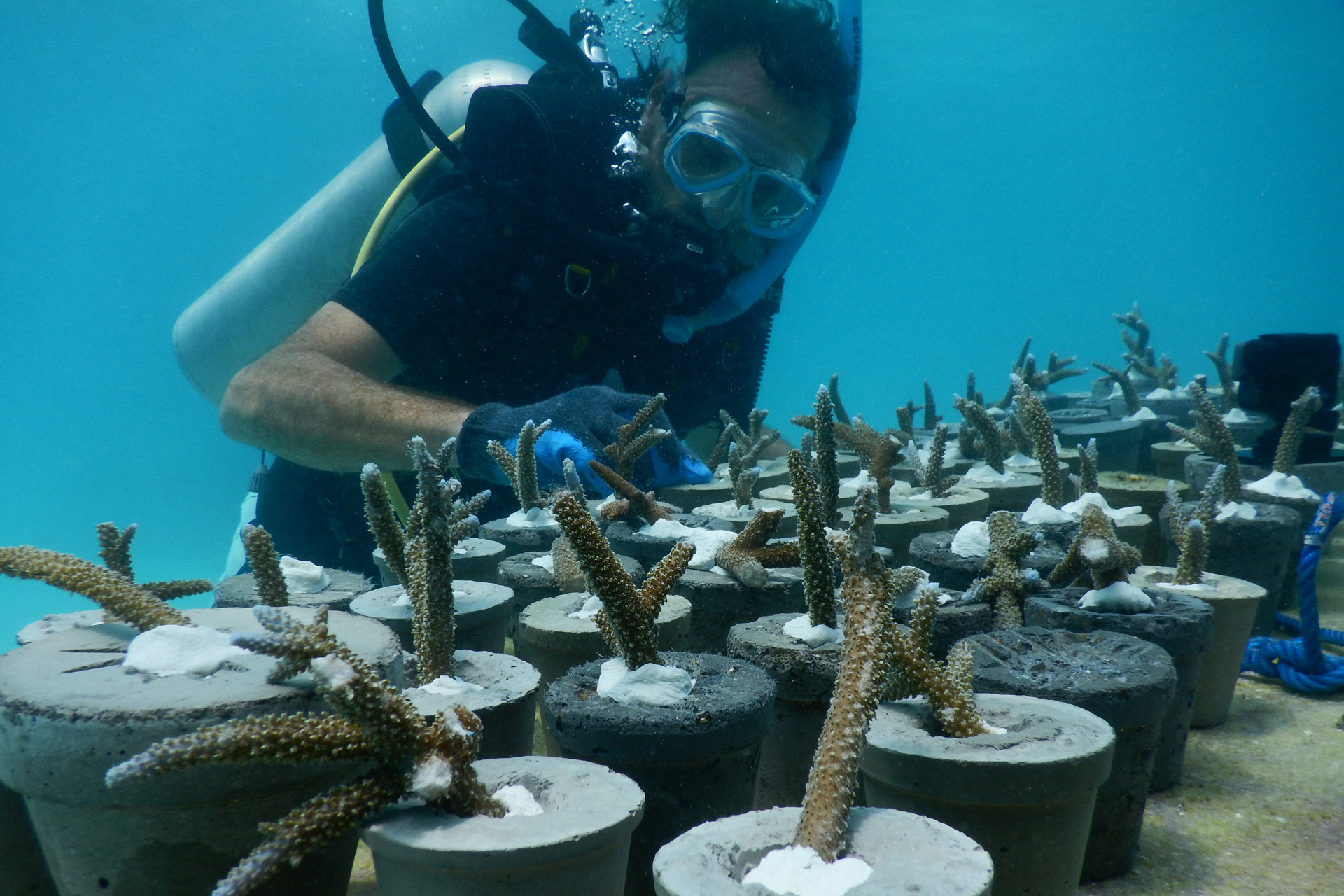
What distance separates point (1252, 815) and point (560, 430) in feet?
8.50

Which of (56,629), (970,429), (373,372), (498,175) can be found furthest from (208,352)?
(970,429)

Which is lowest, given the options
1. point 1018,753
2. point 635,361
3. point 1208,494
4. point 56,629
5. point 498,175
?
point 56,629

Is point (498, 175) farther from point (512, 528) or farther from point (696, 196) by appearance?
point (512, 528)

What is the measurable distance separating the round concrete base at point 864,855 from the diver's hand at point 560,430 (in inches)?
85.7

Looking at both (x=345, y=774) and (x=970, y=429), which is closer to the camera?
(x=345, y=774)

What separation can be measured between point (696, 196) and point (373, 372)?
2.09 m

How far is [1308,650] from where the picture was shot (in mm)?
2361

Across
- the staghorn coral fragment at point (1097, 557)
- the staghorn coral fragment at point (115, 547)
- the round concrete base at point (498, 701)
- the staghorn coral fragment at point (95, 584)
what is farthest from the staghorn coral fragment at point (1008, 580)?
the staghorn coral fragment at point (115, 547)

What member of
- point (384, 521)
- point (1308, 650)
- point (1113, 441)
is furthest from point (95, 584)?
point (1113, 441)

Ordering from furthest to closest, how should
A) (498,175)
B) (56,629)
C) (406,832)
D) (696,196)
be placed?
(696,196) → (498,175) → (56,629) → (406,832)

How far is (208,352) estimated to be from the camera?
A: 19.3ft

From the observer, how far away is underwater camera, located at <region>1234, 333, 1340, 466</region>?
3393 millimetres

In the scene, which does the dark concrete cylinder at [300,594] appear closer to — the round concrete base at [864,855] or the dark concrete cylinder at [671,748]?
the dark concrete cylinder at [671,748]

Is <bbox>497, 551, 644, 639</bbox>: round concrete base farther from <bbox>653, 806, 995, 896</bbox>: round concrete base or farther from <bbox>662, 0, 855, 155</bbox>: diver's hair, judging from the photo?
<bbox>662, 0, 855, 155</bbox>: diver's hair
